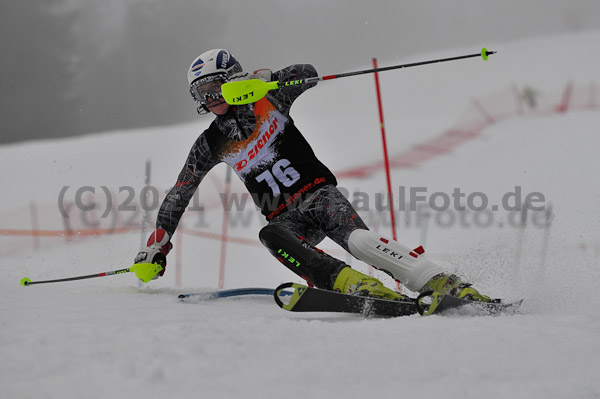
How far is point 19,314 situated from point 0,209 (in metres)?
7.85

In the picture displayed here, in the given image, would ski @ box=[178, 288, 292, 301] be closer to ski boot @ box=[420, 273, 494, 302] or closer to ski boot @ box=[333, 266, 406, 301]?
ski boot @ box=[333, 266, 406, 301]

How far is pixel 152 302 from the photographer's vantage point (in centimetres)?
273

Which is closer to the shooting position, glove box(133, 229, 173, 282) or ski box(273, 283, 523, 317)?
ski box(273, 283, 523, 317)

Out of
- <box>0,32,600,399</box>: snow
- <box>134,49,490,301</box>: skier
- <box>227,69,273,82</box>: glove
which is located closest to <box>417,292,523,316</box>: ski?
<box>0,32,600,399</box>: snow

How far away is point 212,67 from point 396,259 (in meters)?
1.60

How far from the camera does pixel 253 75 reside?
306 centimetres

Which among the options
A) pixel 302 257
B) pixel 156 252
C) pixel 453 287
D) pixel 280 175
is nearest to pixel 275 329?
pixel 302 257

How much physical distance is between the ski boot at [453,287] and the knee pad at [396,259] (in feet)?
0.09

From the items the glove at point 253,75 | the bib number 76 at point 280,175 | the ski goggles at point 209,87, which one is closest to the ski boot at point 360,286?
the bib number 76 at point 280,175

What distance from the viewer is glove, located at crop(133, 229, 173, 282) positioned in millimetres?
3223

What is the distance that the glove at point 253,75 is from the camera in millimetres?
3016

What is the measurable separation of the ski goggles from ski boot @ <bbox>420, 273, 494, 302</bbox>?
1.63 metres

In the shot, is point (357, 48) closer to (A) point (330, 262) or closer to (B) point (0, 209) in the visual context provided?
(B) point (0, 209)

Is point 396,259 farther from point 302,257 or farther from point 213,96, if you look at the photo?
point 213,96
